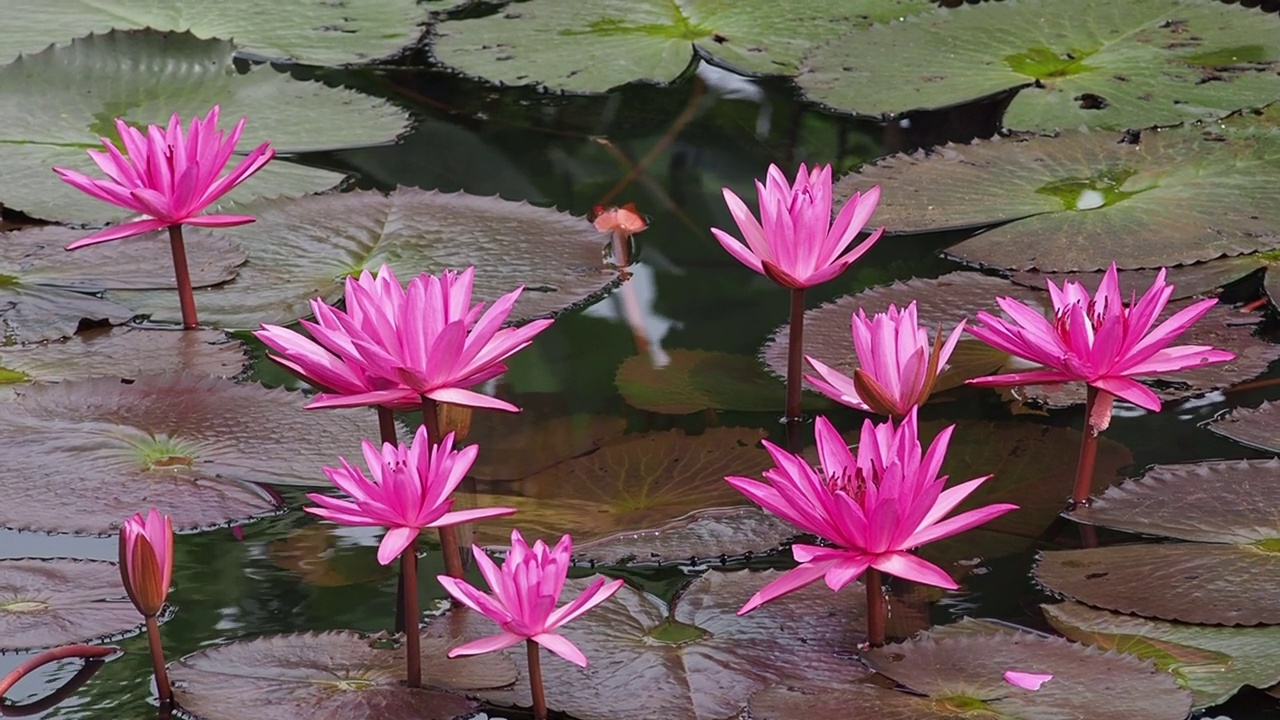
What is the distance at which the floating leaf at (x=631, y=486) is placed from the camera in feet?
5.63

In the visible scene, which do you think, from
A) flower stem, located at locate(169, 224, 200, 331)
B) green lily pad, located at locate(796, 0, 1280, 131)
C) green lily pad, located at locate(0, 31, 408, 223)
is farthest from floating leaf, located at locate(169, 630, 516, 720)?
green lily pad, located at locate(796, 0, 1280, 131)

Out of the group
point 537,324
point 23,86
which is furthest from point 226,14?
point 537,324

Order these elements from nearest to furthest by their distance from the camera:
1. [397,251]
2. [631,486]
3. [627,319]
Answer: [631,486]
[627,319]
[397,251]

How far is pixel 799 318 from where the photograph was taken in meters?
1.87

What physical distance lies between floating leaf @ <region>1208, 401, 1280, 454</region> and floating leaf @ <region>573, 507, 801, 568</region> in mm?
655

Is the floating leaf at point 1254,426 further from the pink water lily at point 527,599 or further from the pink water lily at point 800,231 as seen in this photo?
the pink water lily at point 527,599

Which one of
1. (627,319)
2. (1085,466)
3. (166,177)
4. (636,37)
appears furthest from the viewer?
(636,37)

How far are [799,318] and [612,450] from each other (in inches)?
12.7

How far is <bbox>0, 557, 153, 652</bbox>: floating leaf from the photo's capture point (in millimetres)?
1518

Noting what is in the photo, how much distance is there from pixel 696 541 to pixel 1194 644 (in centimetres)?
57

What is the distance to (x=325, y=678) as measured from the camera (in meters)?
1.43

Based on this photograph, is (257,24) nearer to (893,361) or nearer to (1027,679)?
(893,361)

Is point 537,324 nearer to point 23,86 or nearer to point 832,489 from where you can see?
point 832,489

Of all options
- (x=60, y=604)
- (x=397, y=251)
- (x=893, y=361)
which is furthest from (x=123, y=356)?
(x=893, y=361)
